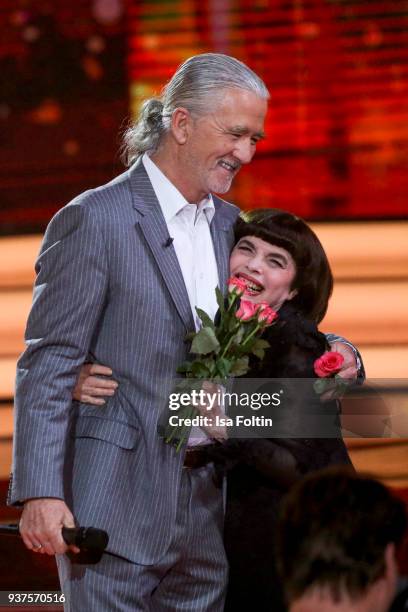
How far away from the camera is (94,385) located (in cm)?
279

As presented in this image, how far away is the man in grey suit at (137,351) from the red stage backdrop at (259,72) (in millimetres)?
1386

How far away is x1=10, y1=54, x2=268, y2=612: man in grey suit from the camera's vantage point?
8.86 ft

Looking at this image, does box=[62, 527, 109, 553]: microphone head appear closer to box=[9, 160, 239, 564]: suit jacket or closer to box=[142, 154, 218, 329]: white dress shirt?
box=[9, 160, 239, 564]: suit jacket

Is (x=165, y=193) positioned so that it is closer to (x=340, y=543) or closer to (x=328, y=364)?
(x=328, y=364)

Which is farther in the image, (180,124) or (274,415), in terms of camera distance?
(274,415)

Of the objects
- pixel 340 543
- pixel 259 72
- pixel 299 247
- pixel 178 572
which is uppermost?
pixel 259 72

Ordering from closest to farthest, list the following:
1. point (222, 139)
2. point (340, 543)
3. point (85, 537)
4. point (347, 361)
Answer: point (340, 543) → point (85, 537) → point (222, 139) → point (347, 361)

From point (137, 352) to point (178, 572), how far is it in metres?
0.55

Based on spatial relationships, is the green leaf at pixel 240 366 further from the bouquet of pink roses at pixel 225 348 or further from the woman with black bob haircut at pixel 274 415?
the woman with black bob haircut at pixel 274 415

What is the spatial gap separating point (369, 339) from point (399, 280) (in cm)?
Result: 23

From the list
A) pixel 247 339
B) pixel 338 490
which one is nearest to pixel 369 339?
pixel 247 339

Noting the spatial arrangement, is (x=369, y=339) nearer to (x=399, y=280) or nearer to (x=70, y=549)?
(x=399, y=280)

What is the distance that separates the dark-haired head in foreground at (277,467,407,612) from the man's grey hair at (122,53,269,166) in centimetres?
121

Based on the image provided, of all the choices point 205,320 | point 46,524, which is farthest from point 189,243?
point 46,524
